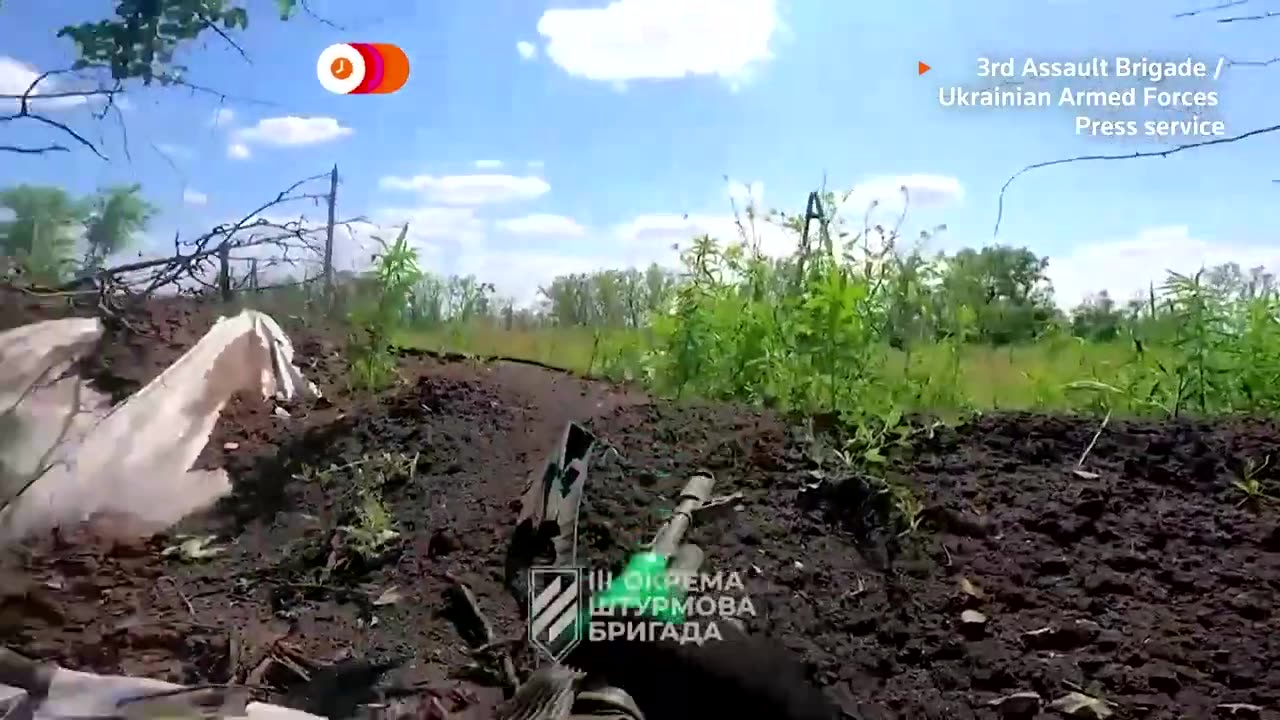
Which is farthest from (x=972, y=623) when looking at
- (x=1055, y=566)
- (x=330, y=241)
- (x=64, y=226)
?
(x=64, y=226)

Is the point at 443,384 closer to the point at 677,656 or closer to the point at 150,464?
the point at 150,464

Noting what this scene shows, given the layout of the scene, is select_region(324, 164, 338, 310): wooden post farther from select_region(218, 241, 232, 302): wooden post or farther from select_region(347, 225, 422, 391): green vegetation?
select_region(218, 241, 232, 302): wooden post

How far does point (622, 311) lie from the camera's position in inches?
62.9

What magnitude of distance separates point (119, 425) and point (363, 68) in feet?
A: 2.13

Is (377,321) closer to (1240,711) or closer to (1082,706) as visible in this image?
(1082,706)

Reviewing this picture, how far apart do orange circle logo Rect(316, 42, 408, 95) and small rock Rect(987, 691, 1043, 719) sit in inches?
45.6

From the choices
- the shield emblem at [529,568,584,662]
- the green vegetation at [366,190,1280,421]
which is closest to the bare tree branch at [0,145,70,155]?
the green vegetation at [366,190,1280,421]

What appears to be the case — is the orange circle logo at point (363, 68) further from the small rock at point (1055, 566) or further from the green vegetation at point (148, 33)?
the small rock at point (1055, 566)

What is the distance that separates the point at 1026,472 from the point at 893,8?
0.69 m

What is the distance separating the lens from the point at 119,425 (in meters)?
1.59

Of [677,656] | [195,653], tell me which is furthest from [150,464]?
[677,656]

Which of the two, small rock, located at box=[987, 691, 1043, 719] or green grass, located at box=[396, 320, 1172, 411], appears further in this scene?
green grass, located at box=[396, 320, 1172, 411]

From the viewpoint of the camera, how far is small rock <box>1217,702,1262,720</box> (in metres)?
1.29

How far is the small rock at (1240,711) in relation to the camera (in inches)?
50.7
